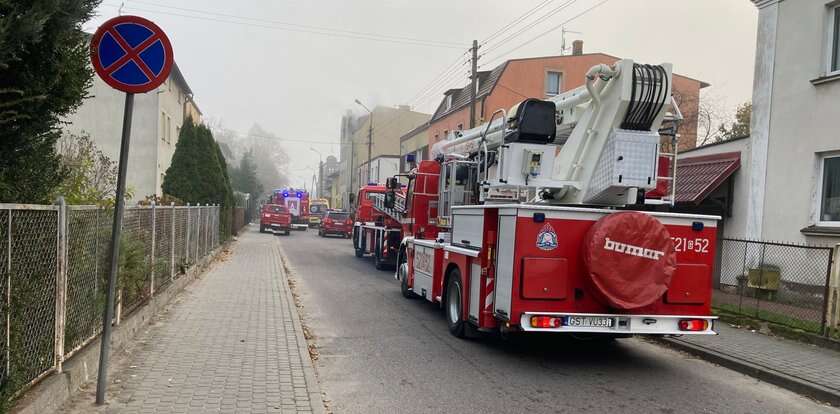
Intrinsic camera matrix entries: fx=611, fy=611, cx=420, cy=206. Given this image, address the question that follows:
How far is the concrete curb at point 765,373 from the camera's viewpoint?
6.28m

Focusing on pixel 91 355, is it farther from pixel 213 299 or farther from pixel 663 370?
pixel 663 370

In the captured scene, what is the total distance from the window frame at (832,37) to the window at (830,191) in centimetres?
167

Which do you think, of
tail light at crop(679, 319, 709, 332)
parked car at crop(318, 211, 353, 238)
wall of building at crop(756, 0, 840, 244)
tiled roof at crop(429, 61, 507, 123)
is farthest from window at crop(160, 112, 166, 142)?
tail light at crop(679, 319, 709, 332)

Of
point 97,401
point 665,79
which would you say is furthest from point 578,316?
point 97,401

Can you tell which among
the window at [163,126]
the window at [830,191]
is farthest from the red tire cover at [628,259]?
the window at [163,126]

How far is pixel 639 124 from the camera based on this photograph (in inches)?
296

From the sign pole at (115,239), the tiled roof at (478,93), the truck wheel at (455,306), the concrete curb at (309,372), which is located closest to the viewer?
the sign pole at (115,239)

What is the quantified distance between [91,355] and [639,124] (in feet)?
21.2

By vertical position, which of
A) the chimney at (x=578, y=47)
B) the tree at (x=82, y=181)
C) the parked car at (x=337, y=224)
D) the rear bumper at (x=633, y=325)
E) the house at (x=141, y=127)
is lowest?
the parked car at (x=337, y=224)

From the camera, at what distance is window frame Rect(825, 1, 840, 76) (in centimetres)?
1141

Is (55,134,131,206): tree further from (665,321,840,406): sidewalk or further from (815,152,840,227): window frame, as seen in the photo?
(815,152,840,227): window frame

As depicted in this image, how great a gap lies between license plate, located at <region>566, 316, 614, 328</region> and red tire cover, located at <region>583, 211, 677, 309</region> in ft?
0.66

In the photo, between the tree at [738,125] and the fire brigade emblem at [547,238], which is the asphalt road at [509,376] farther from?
the tree at [738,125]

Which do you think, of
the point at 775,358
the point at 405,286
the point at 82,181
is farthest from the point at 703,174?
the point at 82,181
